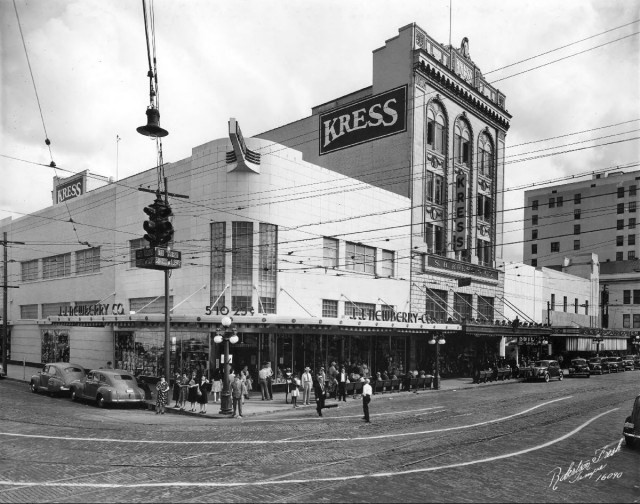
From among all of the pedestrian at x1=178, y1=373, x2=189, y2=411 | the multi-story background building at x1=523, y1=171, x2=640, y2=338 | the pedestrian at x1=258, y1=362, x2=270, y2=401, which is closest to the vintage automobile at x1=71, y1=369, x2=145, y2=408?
the pedestrian at x1=178, y1=373, x2=189, y2=411

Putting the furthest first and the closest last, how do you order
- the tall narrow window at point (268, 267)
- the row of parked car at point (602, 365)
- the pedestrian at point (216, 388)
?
the row of parked car at point (602, 365) < the tall narrow window at point (268, 267) < the pedestrian at point (216, 388)

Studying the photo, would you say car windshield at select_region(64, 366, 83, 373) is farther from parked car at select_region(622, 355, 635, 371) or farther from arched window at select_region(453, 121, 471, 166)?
parked car at select_region(622, 355, 635, 371)

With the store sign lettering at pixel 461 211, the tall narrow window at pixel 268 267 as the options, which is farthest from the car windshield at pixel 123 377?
the store sign lettering at pixel 461 211

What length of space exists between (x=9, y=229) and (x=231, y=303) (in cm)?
2948

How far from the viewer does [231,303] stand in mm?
31172

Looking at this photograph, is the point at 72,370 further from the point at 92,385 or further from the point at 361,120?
the point at 361,120

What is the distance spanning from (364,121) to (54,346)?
94.2 feet

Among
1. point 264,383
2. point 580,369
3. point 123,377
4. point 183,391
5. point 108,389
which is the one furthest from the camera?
point 580,369

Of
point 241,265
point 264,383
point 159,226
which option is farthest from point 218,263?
point 159,226

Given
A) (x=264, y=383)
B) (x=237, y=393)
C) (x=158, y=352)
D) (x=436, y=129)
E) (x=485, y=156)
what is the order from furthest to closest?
(x=485, y=156)
(x=436, y=129)
(x=158, y=352)
(x=264, y=383)
(x=237, y=393)

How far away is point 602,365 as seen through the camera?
173 ft

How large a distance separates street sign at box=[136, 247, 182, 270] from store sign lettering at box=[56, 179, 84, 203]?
3395 cm

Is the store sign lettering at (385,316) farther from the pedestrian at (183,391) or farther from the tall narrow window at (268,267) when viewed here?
the pedestrian at (183,391)

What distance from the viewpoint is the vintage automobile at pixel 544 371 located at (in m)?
41.1
